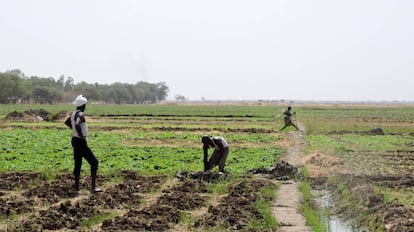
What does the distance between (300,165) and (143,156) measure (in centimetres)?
590

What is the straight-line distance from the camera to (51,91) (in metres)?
136

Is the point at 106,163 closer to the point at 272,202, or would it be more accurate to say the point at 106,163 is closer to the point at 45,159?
the point at 45,159

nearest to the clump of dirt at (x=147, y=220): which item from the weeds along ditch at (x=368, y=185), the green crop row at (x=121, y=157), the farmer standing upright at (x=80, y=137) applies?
the farmer standing upright at (x=80, y=137)

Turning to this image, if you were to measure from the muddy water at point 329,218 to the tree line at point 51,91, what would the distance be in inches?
4111

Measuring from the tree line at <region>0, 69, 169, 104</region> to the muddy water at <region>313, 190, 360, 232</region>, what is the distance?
10442cm

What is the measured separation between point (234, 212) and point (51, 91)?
13544 centimetres

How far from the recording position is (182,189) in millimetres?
10953

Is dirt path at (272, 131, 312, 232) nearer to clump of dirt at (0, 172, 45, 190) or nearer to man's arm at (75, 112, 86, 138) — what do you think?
man's arm at (75, 112, 86, 138)

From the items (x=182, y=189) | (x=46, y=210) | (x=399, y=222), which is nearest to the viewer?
(x=399, y=222)

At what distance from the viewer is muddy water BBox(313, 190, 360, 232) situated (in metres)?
8.47

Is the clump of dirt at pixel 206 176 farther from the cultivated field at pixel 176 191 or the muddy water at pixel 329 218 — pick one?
the muddy water at pixel 329 218

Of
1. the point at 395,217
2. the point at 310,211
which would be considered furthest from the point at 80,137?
the point at 395,217

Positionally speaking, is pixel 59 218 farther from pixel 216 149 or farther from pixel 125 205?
pixel 216 149

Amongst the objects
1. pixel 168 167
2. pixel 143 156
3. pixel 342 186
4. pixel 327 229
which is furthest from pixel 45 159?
pixel 327 229
